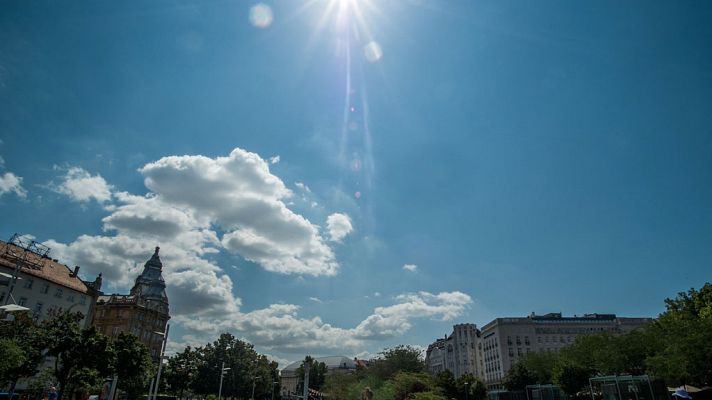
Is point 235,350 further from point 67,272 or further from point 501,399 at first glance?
point 501,399

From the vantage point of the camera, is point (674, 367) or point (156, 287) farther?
point (156, 287)

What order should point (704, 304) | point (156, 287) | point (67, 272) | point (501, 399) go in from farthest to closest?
1. point (156, 287)
2. point (67, 272)
3. point (501, 399)
4. point (704, 304)

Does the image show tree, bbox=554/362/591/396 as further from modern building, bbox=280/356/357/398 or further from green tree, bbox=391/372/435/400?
modern building, bbox=280/356/357/398

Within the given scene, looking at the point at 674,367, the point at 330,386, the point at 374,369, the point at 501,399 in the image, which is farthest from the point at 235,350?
the point at 674,367

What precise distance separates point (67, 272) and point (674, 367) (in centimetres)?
7208

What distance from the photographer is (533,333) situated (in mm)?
91375

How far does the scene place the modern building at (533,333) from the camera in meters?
89.9

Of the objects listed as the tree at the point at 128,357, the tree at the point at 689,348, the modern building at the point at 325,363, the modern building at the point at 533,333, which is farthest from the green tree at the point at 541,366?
the modern building at the point at 325,363

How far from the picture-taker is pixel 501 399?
5588 centimetres

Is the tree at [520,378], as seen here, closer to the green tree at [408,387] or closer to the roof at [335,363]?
the green tree at [408,387]

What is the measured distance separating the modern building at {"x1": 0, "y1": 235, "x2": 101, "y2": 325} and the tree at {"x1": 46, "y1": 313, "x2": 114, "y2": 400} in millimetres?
11377

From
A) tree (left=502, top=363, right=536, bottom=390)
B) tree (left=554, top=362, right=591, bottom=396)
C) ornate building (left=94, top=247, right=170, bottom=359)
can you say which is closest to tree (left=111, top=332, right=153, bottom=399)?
ornate building (left=94, top=247, right=170, bottom=359)

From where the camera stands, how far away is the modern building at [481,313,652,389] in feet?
295

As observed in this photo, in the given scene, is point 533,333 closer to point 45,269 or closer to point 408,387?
point 408,387
